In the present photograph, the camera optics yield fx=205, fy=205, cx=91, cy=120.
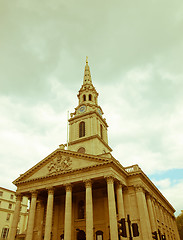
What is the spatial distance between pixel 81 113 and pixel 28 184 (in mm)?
18873

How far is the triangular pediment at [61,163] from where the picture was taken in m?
29.2

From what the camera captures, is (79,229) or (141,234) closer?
(141,234)

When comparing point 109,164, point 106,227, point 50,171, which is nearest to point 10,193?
point 50,171

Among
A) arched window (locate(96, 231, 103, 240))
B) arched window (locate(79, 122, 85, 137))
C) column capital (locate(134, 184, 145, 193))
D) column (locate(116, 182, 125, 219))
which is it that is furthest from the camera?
arched window (locate(79, 122, 85, 137))

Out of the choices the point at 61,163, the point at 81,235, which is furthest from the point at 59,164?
the point at 81,235

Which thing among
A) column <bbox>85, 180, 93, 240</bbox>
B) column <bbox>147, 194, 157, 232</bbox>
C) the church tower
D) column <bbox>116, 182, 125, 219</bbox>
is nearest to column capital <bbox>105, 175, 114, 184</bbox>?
column <bbox>116, 182, 125, 219</bbox>

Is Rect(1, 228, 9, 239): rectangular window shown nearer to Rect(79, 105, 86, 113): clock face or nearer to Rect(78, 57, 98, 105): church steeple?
Rect(79, 105, 86, 113): clock face

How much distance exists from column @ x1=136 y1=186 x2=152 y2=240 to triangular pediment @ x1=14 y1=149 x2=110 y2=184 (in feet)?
24.0

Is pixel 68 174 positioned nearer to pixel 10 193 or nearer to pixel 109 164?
pixel 109 164

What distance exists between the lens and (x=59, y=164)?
3186 cm

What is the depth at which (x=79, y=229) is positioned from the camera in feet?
100

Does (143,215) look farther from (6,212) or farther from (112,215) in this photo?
(6,212)

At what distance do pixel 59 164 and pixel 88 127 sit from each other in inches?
484

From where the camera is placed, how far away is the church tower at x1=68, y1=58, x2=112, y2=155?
39781 millimetres
